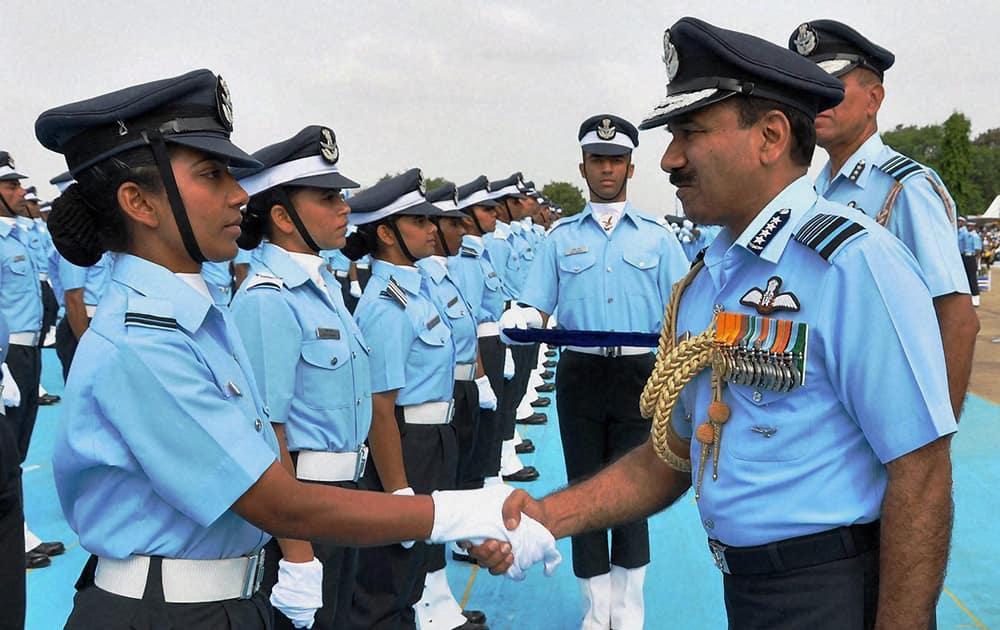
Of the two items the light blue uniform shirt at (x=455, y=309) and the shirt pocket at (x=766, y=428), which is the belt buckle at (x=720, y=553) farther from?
the light blue uniform shirt at (x=455, y=309)

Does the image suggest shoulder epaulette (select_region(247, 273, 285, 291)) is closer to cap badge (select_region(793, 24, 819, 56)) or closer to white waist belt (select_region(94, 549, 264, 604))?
white waist belt (select_region(94, 549, 264, 604))

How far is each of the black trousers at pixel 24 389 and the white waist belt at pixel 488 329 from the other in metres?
3.35

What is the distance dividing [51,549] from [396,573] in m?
2.64

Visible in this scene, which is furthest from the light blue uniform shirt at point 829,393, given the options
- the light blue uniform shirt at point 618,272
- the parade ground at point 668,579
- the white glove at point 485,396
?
the white glove at point 485,396

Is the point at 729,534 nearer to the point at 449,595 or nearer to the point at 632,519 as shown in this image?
the point at 632,519

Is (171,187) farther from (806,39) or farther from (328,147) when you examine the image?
(806,39)

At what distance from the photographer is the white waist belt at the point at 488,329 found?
7477mm

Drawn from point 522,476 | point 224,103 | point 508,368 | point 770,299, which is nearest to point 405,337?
point 224,103

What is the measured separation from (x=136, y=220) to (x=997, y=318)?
60.1ft

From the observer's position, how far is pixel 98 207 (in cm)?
205

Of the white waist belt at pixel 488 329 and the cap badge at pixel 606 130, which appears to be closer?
the cap badge at pixel 606 130

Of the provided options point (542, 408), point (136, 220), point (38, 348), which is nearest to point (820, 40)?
point (136, 220)

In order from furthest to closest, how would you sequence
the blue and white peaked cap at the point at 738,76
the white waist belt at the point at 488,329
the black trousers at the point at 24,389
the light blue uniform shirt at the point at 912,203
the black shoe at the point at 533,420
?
the black shoe at the point at 533,420 → the white waist belt at the point at 488,329 → the black trousers at the point at 24,389 → the light blue uniform shirt at the point at 912,203 → the blue and white peaked cap at the point at 738,76

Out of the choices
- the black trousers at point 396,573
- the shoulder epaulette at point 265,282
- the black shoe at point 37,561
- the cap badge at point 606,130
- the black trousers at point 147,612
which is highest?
Result: the cap badge at point 606,130
